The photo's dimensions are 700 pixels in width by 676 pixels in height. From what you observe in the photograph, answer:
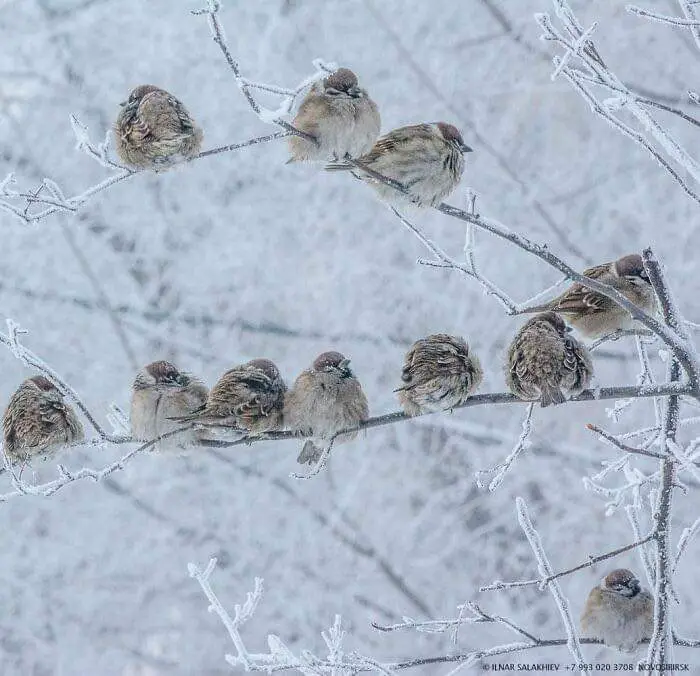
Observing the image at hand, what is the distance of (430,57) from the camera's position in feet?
28.8

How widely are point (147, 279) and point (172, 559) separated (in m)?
2.48

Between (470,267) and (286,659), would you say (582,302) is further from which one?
(286,659)

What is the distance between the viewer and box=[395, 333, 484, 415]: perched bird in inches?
141

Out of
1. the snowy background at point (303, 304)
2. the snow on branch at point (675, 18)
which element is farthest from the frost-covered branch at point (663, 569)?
the snowy background at point (303, 304)

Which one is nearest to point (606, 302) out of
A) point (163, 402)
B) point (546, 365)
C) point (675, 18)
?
point (546, 365)

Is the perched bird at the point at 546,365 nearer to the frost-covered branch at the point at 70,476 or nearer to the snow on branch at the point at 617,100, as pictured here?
the snow on branch at the point at 617,100

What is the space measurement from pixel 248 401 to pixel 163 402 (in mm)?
438

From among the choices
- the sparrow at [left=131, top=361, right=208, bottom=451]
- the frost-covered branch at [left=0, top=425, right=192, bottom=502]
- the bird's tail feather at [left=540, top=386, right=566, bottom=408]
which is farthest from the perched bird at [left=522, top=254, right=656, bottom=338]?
the frost-covered branch at [left=0, top=425, right=192, bottom=502]

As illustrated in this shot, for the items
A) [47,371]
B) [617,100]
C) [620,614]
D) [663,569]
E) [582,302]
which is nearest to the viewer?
[663,569]

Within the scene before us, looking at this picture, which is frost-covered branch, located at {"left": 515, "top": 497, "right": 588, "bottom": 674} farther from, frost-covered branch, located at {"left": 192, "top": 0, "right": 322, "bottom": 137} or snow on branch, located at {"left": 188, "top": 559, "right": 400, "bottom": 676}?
frost-covered branch, located at {"left": 192, "top": 0, "right": 322, "bottom": 137}

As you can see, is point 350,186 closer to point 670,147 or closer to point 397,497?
point 397,497

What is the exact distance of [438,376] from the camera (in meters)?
3.61

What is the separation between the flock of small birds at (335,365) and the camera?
11.8 feet

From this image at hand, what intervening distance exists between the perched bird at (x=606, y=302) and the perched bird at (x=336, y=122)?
3.30ft
